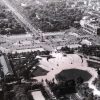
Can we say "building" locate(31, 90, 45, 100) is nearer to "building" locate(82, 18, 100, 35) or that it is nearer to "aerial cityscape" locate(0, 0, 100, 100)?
"aerial cityscape" locate(0, 0, 100, 100)

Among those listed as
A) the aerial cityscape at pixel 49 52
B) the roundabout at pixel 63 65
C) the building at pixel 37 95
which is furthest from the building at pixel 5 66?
the building at pixel 37 95

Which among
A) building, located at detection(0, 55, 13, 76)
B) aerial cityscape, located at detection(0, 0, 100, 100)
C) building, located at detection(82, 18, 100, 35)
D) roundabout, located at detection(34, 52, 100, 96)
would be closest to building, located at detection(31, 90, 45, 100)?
aerial cityscape, located at detection(0, 0, 100, 100)

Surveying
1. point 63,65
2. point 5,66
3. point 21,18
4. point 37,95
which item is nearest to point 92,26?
point 21,18

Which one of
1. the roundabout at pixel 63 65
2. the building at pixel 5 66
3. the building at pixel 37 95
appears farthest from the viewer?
the roundabout at pixel 63 65

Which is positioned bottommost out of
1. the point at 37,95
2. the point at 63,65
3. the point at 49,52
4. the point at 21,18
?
the point at 37,95

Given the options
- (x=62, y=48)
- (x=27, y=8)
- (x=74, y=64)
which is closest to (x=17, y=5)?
(x=27, y=8)

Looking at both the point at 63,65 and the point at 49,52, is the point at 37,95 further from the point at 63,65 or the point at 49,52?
the point at 49,52

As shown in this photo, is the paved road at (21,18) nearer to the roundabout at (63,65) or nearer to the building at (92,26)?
the building at (92,26)

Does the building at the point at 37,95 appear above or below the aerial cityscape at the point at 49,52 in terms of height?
A: below
